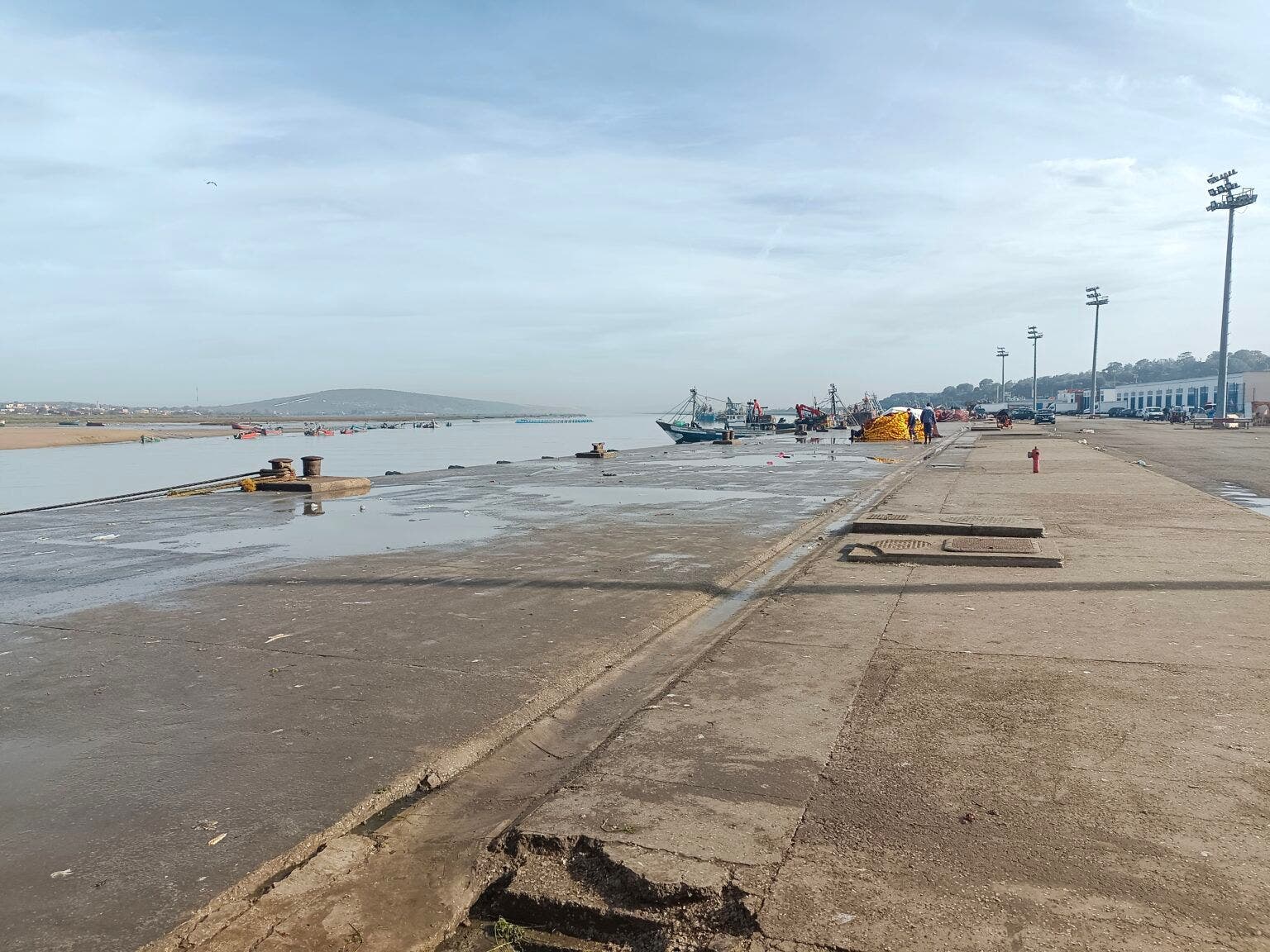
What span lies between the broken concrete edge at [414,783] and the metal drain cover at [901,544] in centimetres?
244

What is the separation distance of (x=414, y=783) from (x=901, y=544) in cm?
736

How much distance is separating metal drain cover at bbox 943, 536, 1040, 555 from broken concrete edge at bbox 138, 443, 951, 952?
9.83 feet

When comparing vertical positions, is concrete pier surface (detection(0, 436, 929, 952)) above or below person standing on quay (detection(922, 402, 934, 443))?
below

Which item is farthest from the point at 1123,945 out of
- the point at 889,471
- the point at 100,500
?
the point at 889,471

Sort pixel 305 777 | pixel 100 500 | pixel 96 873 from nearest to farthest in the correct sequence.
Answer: pixel 96 873, pixel 305 777, pixel 100 500

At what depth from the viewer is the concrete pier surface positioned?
3.48 meters

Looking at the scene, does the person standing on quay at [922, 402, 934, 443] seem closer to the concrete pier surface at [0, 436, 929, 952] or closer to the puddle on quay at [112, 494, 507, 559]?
the concrete pier surface at [0, 436, 929, 952]

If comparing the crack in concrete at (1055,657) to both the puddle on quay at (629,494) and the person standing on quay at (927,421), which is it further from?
the person standing on quay at (927,421)

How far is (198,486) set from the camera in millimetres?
20438

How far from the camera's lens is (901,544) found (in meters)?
10.2

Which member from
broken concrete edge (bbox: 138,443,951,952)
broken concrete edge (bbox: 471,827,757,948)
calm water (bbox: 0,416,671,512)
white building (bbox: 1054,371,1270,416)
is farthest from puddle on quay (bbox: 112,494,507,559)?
white building (bbox: 1054,371,1270,416)

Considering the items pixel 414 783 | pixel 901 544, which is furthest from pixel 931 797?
pixel 901 544

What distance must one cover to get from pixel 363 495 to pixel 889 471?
14.7 meters

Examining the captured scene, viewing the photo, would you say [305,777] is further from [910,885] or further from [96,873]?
[910,885]
